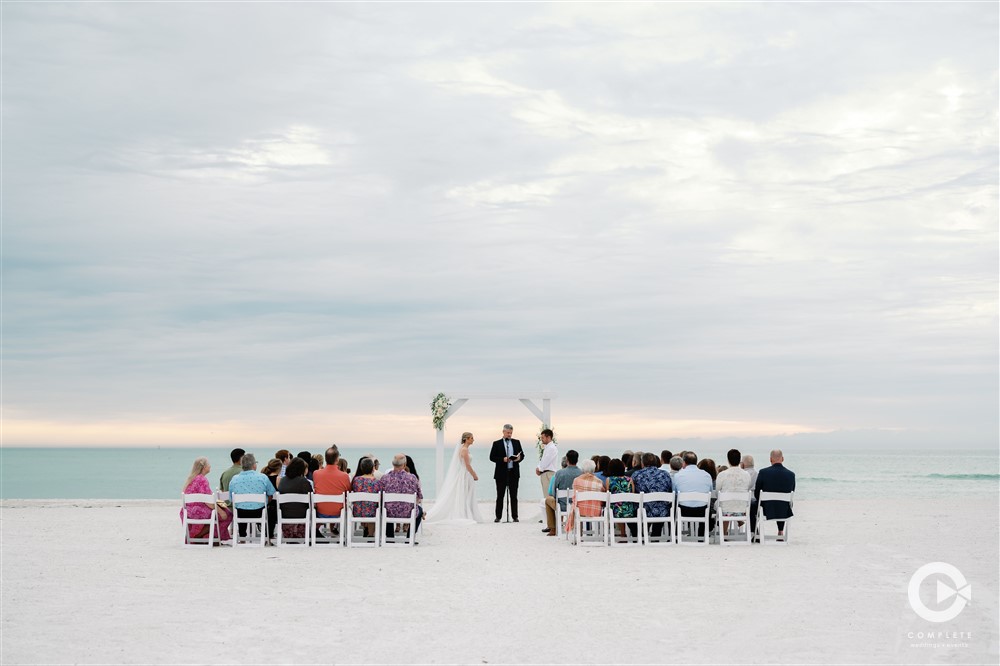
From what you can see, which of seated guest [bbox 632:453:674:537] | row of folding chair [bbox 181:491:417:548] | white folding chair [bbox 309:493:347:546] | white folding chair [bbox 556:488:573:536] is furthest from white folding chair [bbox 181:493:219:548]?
seated guest [bbox 632:453:674:537]

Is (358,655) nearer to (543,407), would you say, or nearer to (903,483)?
(543,407)

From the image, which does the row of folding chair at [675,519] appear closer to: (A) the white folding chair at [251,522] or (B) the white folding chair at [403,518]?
(B) the white folding chair at [403,518]

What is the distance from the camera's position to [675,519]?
13953mm

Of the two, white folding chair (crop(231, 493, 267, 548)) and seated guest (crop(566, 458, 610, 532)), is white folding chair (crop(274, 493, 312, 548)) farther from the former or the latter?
seated guest (crop(566, 458, 610, 532))

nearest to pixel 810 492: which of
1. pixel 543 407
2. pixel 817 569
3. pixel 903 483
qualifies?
pixel 903 483

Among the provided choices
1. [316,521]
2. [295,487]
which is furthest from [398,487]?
[295,487]

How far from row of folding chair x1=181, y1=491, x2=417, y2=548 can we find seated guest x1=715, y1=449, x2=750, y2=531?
4.28 m

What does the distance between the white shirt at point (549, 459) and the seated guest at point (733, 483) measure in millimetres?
4117

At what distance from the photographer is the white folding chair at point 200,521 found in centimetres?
1339

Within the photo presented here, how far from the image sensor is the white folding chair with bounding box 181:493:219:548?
13.4 metres

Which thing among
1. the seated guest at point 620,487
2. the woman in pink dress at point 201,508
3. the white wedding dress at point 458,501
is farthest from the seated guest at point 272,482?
the seated guest at point 620,487

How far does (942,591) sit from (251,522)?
860 centimetres

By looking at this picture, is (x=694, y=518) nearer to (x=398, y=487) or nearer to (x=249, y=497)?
(x=398, y=487)

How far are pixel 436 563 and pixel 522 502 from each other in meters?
13.6
